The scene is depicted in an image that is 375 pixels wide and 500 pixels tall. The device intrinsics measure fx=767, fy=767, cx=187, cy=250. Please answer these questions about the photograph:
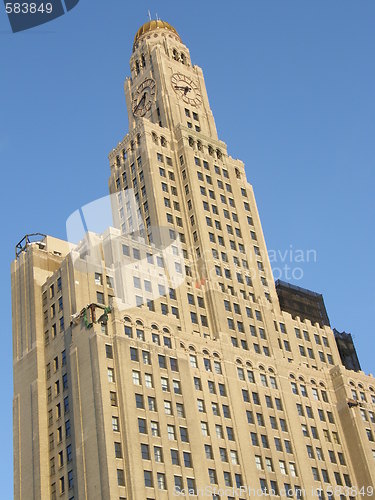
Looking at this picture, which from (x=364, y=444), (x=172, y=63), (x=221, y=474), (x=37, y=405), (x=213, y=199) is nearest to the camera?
(x=221, y=474)

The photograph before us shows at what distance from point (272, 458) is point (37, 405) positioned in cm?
3193

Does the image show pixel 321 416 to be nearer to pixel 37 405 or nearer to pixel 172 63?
pixel 37 405

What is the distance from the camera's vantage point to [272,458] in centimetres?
10194

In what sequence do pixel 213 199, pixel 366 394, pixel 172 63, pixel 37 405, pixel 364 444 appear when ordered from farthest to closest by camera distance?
pixel 172 63, pixel 213 199, pixel 366 394, pixel 364 444, pixel 37 405

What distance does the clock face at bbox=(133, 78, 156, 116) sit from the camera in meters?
146

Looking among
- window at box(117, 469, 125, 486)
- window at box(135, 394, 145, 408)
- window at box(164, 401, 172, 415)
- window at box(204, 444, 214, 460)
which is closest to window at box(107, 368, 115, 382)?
window at box(135, 394, 145, 408)

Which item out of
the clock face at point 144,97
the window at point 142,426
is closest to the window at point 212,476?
the window at point 142,426

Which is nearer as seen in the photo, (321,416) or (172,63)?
(321,416)

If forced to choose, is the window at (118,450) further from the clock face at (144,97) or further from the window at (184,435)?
the clock face at (144,97)

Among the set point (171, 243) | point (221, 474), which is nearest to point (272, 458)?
point (221, 474)

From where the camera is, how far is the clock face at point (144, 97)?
146250 mm

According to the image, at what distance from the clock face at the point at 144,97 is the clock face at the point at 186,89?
431 centimetres

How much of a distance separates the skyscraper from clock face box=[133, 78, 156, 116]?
17.0 feet

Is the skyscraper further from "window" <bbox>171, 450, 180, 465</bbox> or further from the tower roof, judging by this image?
the tower roof
